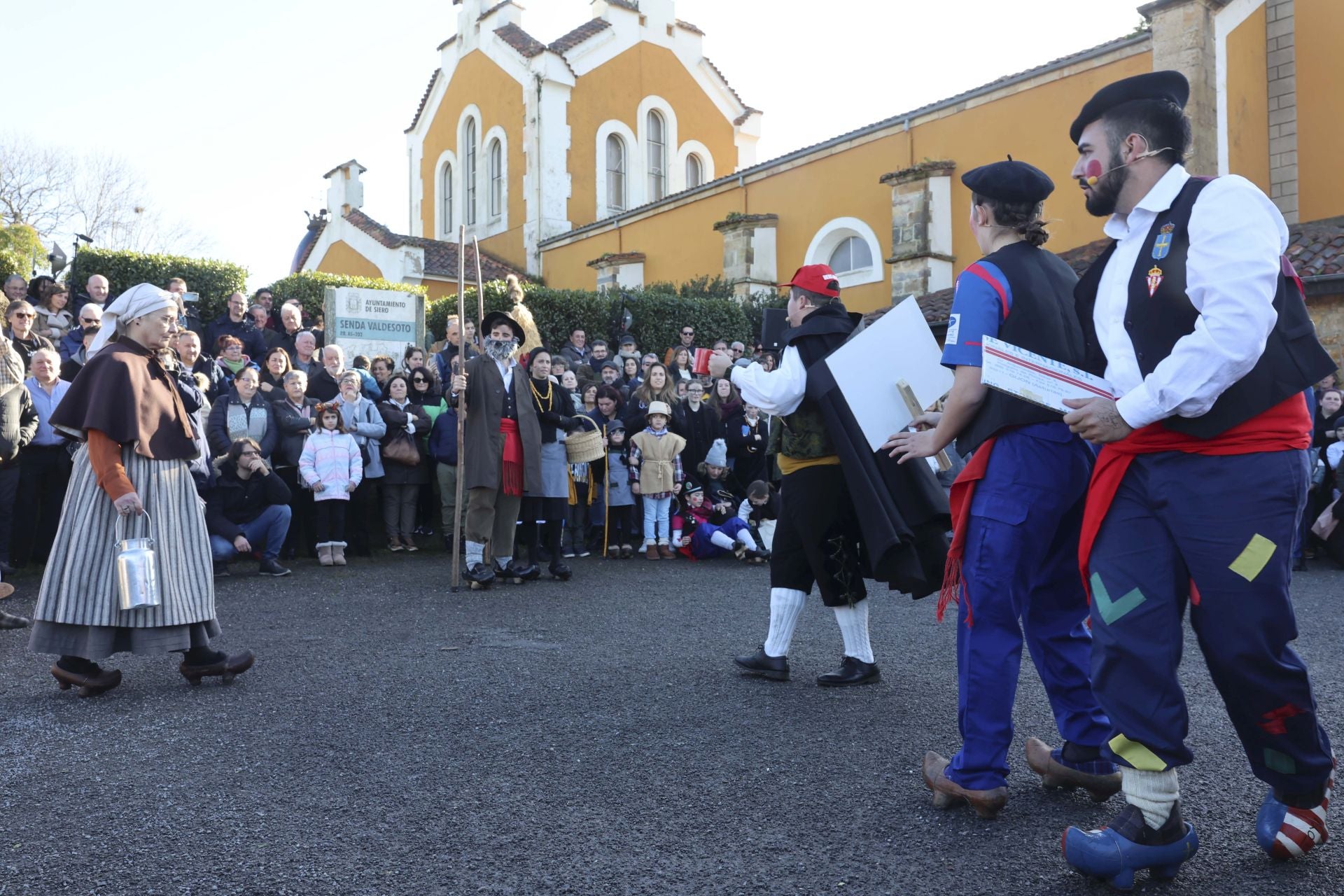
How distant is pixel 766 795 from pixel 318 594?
18.1 ft

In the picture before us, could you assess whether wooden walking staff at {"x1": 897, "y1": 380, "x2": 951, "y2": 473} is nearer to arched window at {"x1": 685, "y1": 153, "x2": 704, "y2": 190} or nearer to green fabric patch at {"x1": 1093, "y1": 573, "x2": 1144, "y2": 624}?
green fabric patch at {"x1": 1093, "y1": 573, "x2": 1144, "y2": 624}

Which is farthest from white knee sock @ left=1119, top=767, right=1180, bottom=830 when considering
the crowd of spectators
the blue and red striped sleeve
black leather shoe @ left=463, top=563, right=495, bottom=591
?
black leather shoe @ left=463, top=563, right=495, bottom=591

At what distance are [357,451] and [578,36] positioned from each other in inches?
967

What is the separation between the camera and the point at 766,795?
3.55 meters

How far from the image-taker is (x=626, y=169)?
3272 centimetres

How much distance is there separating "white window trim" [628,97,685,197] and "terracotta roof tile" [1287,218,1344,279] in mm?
19660

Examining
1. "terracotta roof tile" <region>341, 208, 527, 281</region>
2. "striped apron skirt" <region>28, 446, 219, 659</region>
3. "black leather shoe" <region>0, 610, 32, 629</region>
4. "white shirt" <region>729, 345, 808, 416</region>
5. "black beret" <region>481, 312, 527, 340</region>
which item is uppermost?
"terracotta roof tile" <region>341, 208, 527, 281</region>

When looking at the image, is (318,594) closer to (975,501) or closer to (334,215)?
(975,501)

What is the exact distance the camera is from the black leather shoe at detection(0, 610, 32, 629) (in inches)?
264

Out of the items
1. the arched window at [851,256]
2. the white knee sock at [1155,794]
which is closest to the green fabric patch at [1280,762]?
the white knee sock at [1155,794]

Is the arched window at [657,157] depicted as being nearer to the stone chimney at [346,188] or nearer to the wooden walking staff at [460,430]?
the stone chimney at [346,188]

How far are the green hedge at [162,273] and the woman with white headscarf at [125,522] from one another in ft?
38.7

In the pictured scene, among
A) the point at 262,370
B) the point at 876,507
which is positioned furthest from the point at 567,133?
the point at 876,507

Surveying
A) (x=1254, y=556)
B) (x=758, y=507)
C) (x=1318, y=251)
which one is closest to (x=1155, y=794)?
(x=1254, y=556)
